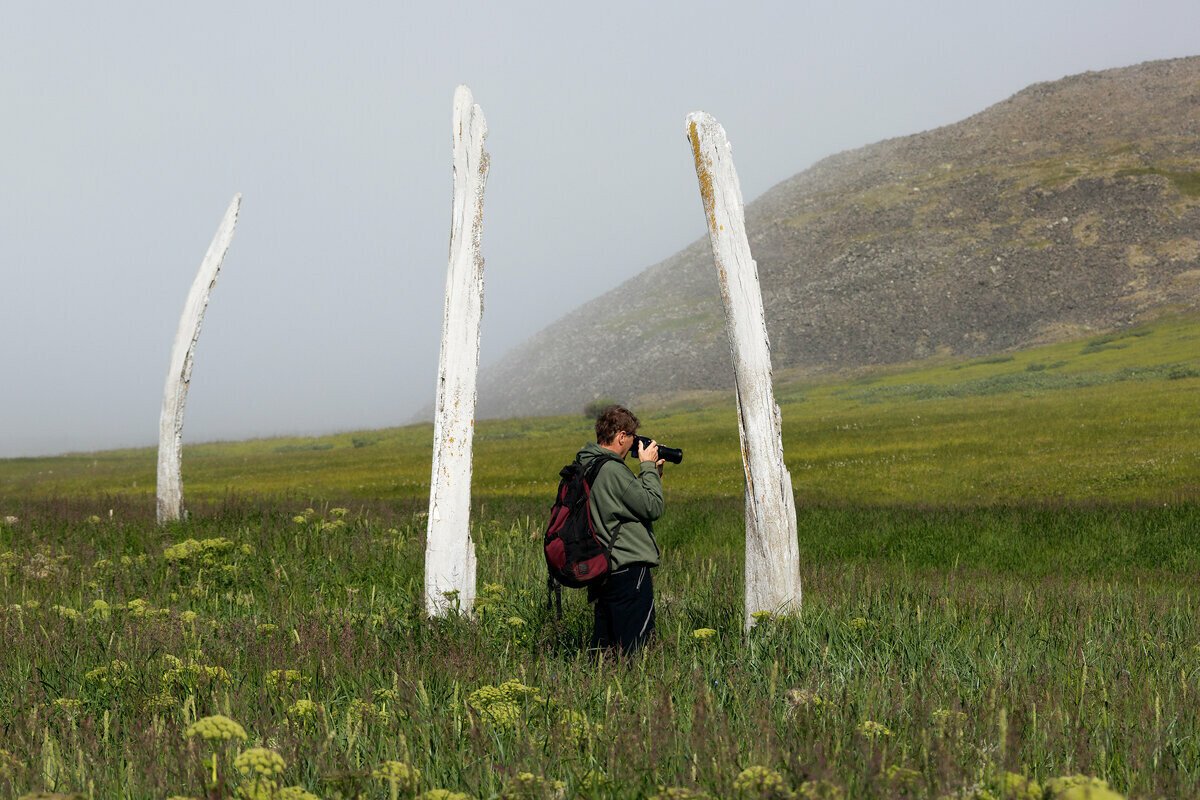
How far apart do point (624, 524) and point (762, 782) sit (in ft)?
14.0

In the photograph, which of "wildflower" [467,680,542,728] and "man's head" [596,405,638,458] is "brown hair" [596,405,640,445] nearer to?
"man's head" [596,405,638,458]

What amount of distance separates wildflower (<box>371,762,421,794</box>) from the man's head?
3.96 m

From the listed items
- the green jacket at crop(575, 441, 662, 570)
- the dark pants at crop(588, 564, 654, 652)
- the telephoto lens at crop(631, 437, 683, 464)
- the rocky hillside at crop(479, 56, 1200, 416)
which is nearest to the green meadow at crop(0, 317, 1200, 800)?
the dark pants at crop(588, 564, 654, 652)

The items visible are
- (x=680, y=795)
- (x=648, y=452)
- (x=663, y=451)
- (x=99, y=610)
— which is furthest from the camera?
(x=99, y=610)

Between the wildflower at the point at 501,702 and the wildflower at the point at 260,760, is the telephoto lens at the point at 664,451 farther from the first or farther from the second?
the wildflower at the point at 260,760

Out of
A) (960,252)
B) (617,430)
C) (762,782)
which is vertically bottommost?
(762,782)

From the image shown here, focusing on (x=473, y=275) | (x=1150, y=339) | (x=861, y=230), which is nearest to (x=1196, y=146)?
(x=861, y=230)

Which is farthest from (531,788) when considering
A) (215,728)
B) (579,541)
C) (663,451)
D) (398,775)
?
(663,451)

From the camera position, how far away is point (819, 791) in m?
3.64

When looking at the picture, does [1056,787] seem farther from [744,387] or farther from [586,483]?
[744,387]

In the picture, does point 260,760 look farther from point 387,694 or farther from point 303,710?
point 387,694

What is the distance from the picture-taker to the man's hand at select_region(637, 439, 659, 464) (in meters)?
7.80

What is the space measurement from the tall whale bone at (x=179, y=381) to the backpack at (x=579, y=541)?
43.5ft

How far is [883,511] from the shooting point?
2075 centimetres
